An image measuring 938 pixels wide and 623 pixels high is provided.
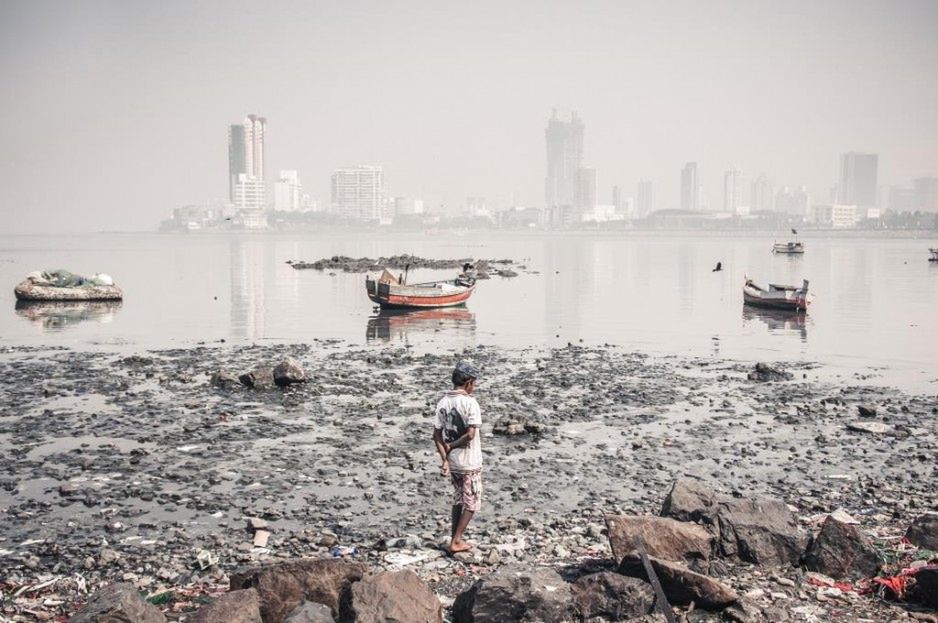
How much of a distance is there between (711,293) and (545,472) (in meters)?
45.8

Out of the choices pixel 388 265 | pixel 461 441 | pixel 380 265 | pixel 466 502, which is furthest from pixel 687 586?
pixel 388 265

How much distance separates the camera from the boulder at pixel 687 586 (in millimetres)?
8133

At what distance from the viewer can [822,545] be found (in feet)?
30.1

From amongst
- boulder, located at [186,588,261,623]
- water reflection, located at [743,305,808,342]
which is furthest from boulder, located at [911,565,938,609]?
water reflection, located at [743,305,808,342]

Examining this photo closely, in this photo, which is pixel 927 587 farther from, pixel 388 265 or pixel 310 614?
pixel 388 265

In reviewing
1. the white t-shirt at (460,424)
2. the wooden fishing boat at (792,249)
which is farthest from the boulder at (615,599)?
the wooden fishing boat at (792,249)

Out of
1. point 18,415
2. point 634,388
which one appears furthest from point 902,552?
point 18,415

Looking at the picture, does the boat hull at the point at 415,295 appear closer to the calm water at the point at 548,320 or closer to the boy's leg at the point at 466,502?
the calm water at the point at 548,320

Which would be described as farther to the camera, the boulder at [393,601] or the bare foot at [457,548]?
the bare foot at [457,548]

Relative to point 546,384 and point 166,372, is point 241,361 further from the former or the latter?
point 546,384

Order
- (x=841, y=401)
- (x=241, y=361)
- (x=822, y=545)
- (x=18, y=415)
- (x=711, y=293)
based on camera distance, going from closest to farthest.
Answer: (x=822, y=545) < (x=18, y=415) < (x=841, y=401) < (x=241, y=361) < (x=711, y=293)

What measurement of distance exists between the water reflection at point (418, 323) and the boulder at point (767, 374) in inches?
540

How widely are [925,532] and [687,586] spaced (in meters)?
3.63

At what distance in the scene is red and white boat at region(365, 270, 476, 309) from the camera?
4162 centimetres
